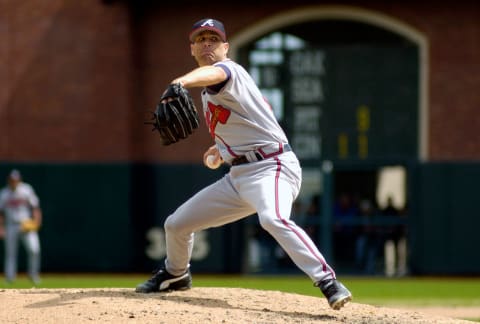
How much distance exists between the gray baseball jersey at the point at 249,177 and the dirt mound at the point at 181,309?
391 millimetres

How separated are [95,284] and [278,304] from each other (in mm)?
8753

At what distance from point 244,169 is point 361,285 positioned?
32.7 ft

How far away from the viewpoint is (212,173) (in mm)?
18391

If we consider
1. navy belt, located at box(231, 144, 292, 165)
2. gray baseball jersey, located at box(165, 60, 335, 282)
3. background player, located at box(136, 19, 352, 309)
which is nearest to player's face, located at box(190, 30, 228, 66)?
background player, located at box(136, 19, 352, 309)

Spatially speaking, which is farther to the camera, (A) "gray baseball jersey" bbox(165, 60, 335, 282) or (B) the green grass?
(B) the green grass

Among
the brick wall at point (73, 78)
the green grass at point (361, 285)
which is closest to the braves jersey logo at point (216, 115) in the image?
the green grass at point (361, 285)

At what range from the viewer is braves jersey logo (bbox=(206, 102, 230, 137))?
20.9 feet

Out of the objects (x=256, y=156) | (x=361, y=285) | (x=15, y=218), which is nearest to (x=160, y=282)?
(x=256, y=156)

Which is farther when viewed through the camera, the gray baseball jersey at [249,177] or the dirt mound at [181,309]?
the gray baseball jersey at [249,177]

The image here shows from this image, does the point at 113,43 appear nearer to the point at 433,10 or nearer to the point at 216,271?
the point at 216,271

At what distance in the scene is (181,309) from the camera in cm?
623

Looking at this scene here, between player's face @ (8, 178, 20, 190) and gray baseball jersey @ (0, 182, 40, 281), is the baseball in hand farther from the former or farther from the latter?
player's face @ (8, 178, 20, 190)

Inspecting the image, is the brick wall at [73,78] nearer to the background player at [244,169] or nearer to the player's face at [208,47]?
the background player at [244,169]

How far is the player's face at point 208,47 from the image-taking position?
21.0 feet
